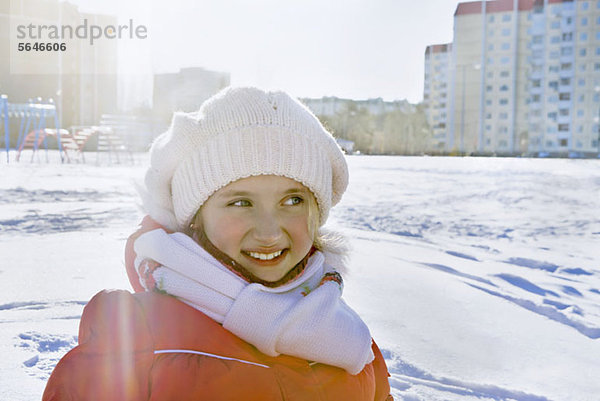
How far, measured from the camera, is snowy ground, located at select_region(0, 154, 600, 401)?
132 centimetres

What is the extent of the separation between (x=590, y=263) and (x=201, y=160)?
257cm

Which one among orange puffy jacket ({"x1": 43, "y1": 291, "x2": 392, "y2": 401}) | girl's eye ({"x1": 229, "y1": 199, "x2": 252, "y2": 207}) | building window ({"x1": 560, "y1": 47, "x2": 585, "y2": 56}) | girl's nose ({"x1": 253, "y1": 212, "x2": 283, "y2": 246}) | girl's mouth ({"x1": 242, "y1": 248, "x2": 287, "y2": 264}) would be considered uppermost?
building window ({"x1": 560, "y1": 47, "x2": 585, "y2": 56})

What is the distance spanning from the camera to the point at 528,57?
3719cm

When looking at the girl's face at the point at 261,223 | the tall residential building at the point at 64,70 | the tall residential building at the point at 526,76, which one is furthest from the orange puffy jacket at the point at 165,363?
the tall residential building at the point at 526,76

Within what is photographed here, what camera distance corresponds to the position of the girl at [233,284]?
0.73 meters

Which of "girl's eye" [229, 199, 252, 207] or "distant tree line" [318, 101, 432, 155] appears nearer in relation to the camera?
"girl's eye" [229, 199, 252, 207]

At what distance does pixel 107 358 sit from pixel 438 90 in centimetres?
4575

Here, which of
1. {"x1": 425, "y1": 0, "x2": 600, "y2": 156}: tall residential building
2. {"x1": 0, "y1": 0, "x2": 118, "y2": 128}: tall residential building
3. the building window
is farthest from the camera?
the building window

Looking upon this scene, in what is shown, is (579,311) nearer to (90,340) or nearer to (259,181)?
(259,181)

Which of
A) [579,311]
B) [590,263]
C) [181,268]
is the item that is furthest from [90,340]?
[590,263]

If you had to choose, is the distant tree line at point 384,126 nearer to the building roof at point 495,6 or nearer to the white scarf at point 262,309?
the building roof at point 495,6

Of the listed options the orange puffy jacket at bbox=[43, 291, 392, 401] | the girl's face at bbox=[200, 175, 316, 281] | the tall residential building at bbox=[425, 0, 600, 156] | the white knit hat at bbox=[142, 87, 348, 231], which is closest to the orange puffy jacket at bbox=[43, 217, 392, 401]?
the orange puffy jacket at bbox=[43, 291, 392, 401]

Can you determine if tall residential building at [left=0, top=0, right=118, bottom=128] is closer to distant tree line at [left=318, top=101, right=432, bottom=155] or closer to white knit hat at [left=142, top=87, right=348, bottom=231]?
distant tree line at [left=318, top=101, right=432, bottom=155]

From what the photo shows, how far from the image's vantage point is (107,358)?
0.70 m
